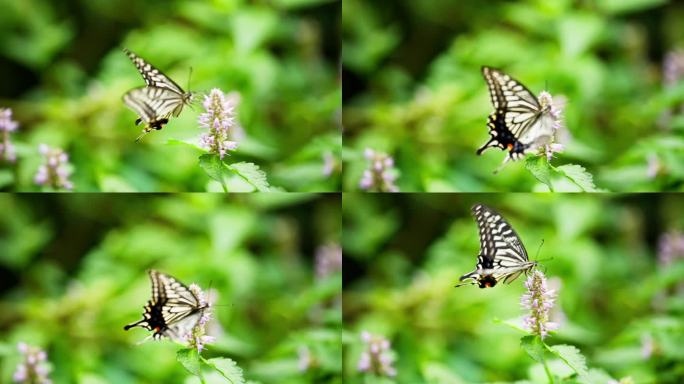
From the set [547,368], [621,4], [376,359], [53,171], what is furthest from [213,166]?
[621,4]

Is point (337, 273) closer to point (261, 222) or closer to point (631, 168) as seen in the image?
point (261, 222)

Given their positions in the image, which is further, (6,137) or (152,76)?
(6,137)

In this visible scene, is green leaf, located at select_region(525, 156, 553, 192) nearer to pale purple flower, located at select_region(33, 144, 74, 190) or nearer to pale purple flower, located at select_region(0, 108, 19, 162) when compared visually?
pale purple flower, located at select_region(33, 144, 74, 190)

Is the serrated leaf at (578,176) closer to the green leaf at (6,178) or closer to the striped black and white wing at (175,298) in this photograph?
the striped black and white wing at (175,298)

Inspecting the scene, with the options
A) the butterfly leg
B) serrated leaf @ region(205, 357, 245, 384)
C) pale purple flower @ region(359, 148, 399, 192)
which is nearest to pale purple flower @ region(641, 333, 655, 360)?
the butterfly leg

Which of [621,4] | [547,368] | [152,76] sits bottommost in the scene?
[547,368]

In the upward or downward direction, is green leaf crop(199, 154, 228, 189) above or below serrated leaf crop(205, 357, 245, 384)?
above

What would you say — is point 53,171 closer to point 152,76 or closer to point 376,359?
point 152,76

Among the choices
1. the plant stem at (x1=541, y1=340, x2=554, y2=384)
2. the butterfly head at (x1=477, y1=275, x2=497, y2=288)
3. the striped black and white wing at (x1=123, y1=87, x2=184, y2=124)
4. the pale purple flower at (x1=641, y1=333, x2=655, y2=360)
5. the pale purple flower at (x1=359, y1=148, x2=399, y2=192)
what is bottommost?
the plant stem at (x1=541, y1=340, x2=554, y2=384)
